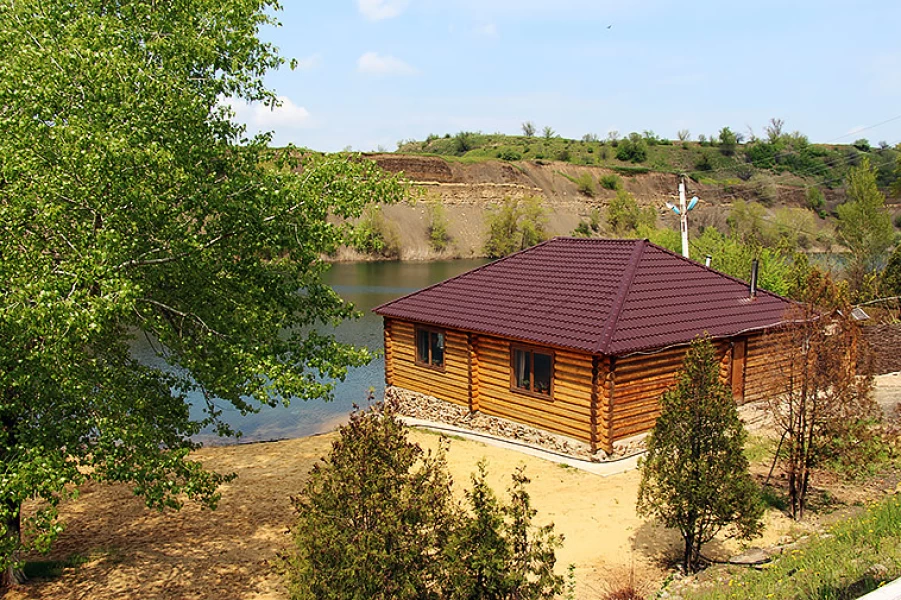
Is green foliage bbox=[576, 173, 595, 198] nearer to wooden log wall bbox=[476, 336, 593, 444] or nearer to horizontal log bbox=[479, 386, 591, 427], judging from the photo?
wooden log wall bbox=[476, 336, 593, 444]

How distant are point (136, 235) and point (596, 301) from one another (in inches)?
418

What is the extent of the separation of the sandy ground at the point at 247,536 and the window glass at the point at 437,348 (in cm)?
363

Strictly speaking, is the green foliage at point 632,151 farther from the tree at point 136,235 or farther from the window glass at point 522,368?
the tree at point 136,235

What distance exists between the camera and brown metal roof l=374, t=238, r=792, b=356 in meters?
15.5

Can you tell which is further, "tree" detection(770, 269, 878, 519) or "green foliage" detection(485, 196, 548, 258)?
"green foliage" detection(485, 196, 548, 258)

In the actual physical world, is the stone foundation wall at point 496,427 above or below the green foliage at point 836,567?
below

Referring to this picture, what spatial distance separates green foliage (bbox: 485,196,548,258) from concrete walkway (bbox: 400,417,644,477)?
64229 millimetres

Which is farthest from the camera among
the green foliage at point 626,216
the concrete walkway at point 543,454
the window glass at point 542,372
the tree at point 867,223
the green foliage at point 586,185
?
the green foliage at point 586,185

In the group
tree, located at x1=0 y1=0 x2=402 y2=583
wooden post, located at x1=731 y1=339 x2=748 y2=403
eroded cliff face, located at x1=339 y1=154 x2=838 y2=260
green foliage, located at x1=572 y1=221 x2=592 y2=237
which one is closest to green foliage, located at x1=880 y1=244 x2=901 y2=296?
wooden post, located at x1=731 y1=339 x2=748 y2=403

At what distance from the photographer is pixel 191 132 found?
9328 mm

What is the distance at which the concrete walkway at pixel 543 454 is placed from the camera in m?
14.5

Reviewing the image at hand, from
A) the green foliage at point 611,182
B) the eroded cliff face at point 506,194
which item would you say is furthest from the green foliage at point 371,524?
the green foliage at point 611,182

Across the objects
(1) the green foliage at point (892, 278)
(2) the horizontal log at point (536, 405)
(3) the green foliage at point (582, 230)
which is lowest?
(3) the green foliage at point (582, 230)

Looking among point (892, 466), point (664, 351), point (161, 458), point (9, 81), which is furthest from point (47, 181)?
point (892, 466)
